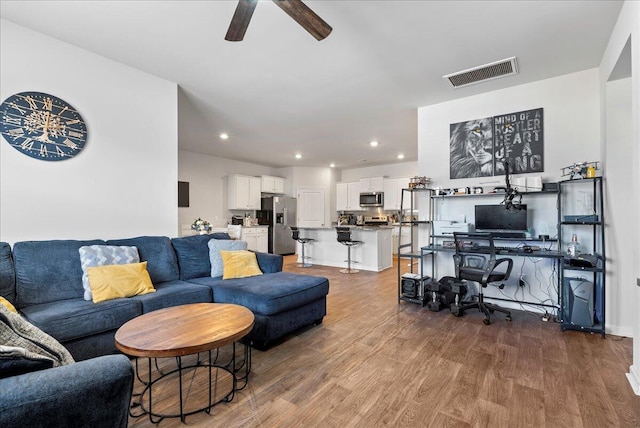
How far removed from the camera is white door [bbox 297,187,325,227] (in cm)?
920

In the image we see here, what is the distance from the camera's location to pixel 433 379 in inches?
83.4

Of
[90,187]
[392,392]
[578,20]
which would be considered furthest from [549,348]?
[90,187]

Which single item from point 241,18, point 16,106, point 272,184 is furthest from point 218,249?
point 272,184

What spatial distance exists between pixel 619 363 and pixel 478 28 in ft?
9.67

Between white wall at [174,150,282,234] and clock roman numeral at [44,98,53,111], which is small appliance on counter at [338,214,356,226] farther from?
clock roman numeral at [44,98,53,111]

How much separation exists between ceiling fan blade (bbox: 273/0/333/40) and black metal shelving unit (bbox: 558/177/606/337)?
9.78ft

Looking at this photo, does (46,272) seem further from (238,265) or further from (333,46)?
(333,46)

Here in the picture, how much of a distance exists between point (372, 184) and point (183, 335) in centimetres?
763

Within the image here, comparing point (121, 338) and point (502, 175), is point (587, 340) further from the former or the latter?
point (121, 338)

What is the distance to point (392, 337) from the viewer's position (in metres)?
2.87

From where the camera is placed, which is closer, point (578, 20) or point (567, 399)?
point (567, 399)

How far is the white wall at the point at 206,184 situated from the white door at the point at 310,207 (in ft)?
6.70

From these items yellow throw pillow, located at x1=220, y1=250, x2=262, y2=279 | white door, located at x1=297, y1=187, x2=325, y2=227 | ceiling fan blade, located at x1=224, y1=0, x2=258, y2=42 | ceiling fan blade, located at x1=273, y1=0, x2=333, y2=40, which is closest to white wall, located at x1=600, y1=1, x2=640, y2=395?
ceiling fan blade, located at x1=273, y1=0, x2=333, y2=40

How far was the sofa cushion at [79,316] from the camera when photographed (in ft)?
6.66
